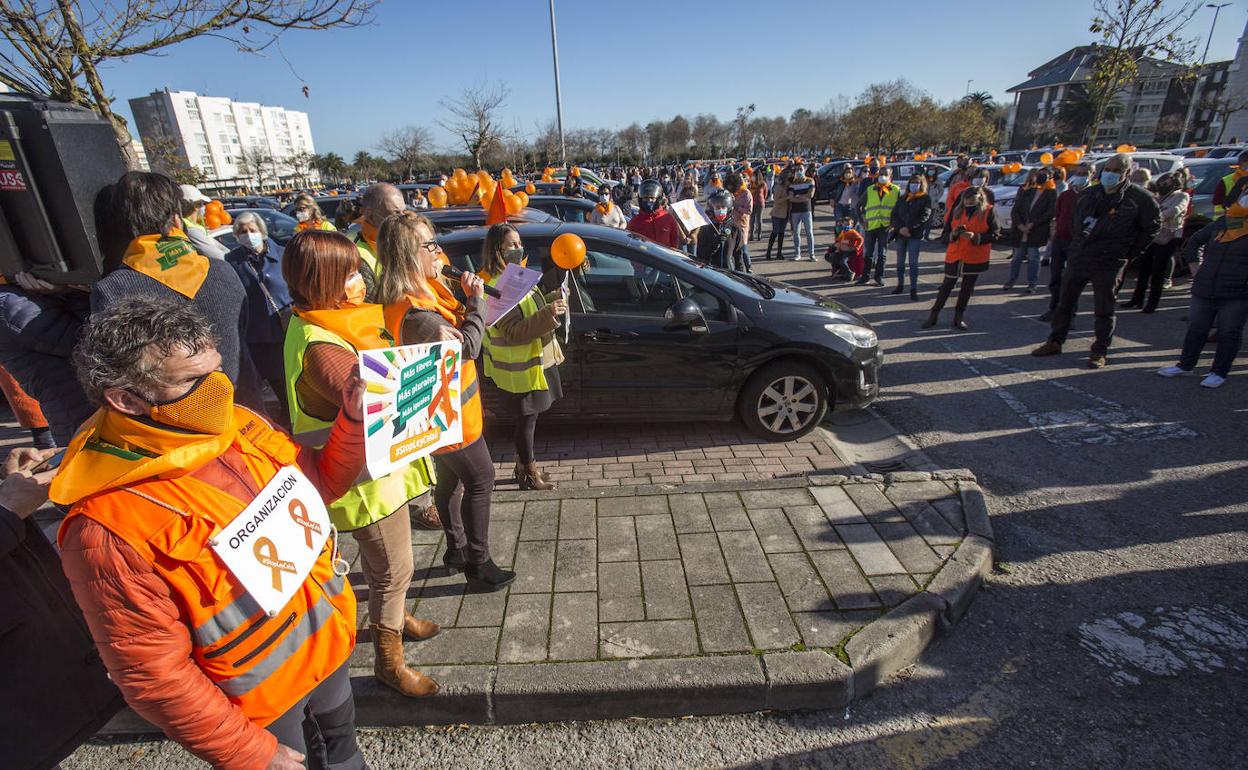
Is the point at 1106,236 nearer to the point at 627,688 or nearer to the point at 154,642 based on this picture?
the point at 627,688

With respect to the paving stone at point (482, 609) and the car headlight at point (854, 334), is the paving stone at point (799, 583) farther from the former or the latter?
the car headlight at point (854, 334)

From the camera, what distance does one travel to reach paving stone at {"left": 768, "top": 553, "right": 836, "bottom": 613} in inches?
111

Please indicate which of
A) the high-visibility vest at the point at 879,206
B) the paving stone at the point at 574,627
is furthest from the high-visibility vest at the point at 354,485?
the high-visibility vest at the point at 879,206

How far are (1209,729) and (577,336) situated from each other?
384 centimetres

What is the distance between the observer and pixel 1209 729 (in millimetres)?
2281

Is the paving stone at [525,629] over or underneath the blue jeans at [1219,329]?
underneath

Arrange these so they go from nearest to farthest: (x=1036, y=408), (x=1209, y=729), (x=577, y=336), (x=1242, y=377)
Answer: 1. (x=1209, y=729)
2. (x=577, y=336)
3. (x=1036, y=408)
4. (x=1242, y=377)

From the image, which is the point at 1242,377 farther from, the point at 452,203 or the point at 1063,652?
the point at 452,203

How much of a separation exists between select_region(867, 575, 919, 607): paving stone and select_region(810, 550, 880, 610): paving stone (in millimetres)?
36

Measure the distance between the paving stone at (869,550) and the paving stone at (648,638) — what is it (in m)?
1.03

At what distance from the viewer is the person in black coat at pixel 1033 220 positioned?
8.59 metres

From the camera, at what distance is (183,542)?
1.28m

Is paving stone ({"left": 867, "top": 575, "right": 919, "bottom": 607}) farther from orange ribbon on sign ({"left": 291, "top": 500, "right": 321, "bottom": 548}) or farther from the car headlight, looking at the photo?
orange ribbon on sign ({"left": 291, "top": 500, "right": 321, "bottom": 548})

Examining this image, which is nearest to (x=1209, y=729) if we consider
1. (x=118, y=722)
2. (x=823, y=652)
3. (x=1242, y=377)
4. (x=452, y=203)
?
(x=823, y=652)
